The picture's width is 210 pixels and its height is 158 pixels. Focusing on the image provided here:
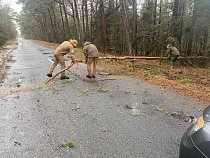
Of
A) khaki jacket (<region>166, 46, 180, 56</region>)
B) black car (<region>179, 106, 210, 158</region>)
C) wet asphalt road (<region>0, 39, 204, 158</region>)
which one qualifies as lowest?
wet asphalt road (<region>0, 39, 204, 158</region>)

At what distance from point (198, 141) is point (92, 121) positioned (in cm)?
278

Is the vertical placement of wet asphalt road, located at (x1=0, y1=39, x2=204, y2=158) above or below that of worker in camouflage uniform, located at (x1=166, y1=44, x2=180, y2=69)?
below

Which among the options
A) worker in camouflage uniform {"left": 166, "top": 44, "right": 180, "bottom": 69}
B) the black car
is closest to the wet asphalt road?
the black car

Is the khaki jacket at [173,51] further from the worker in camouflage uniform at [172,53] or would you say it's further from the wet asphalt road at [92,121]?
the wet asphalt road at [92,121]

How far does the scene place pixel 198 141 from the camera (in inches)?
86.7

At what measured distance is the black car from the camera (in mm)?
2092

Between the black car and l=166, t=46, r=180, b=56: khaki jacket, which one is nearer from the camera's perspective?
the black car

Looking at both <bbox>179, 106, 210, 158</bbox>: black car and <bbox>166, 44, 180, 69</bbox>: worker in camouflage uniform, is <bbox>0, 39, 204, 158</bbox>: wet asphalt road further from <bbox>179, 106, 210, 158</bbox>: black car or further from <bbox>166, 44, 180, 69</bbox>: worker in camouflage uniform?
<bbox>166, 44, 180, 69</bbox>: worker in camouflage uniform

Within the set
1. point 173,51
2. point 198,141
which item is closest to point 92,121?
point 198,141

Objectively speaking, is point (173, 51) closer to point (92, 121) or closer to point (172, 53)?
point (172, 53)

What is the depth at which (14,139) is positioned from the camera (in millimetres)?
3832

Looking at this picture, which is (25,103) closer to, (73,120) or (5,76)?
(73,120)

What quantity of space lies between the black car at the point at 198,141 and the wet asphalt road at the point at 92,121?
1.03 metres

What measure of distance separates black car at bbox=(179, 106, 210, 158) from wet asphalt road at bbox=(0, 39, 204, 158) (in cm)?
103
